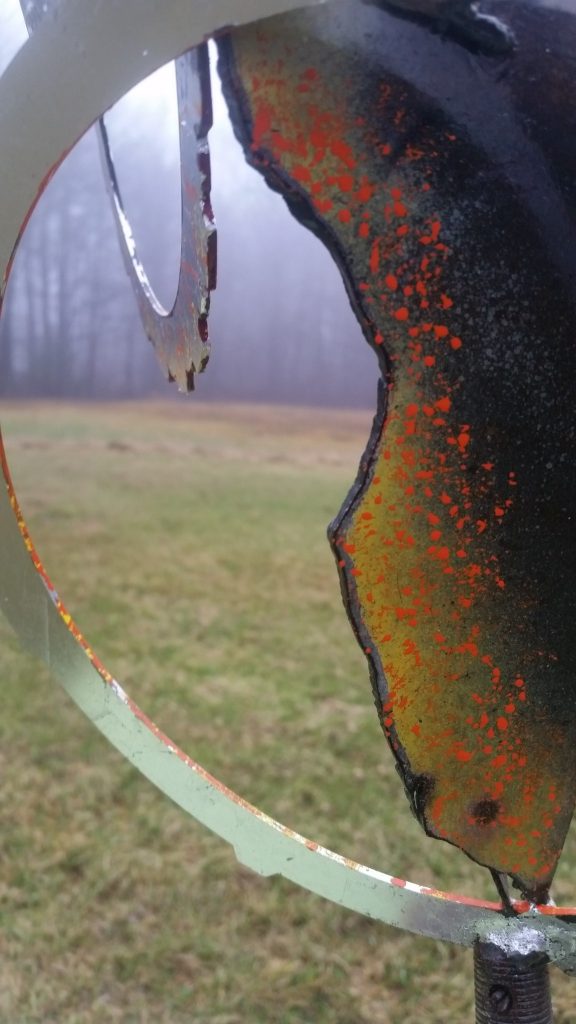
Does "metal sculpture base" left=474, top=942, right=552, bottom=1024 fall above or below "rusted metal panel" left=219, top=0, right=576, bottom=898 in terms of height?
below

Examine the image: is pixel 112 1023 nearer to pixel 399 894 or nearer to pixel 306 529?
pixel 399 894

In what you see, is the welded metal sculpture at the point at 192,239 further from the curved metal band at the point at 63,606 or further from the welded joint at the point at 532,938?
the welded joint at the point at 532,938

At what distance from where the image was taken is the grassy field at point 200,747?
3.84 feet

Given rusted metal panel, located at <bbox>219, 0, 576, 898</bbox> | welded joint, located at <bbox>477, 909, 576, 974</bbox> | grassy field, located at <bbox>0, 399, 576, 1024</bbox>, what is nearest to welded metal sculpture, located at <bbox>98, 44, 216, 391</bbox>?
rusted metal panel, located at <bbox>219, 0, 576, 898</bbox>

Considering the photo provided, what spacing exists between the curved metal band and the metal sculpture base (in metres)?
0.02

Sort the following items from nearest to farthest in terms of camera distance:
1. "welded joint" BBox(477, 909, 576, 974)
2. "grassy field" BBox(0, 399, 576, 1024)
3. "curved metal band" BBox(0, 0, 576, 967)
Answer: "curved metal band" BBox(0, 0, 576, 967) → "welded joint" BBox(477, 909, 576, 974) → "grassy field" BBox(0, 399, 576, 1024)

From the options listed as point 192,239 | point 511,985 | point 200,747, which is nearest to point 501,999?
point 511,985

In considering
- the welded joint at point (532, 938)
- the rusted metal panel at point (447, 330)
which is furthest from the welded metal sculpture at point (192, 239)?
the welded joint at point (532, 938)

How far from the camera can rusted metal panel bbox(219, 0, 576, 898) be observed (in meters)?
0.56

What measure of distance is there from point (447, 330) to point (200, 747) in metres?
1.34

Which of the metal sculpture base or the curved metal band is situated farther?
the metal sculpture base

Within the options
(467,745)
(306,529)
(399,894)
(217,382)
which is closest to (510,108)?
(467,745)

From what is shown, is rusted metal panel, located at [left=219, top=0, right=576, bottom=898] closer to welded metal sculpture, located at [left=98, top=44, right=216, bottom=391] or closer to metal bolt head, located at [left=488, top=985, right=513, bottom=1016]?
welded metal sculpture, located at [left=98, top=44, right=216, bottom=391]

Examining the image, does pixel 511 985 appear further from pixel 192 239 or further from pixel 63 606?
pixel 192 239
